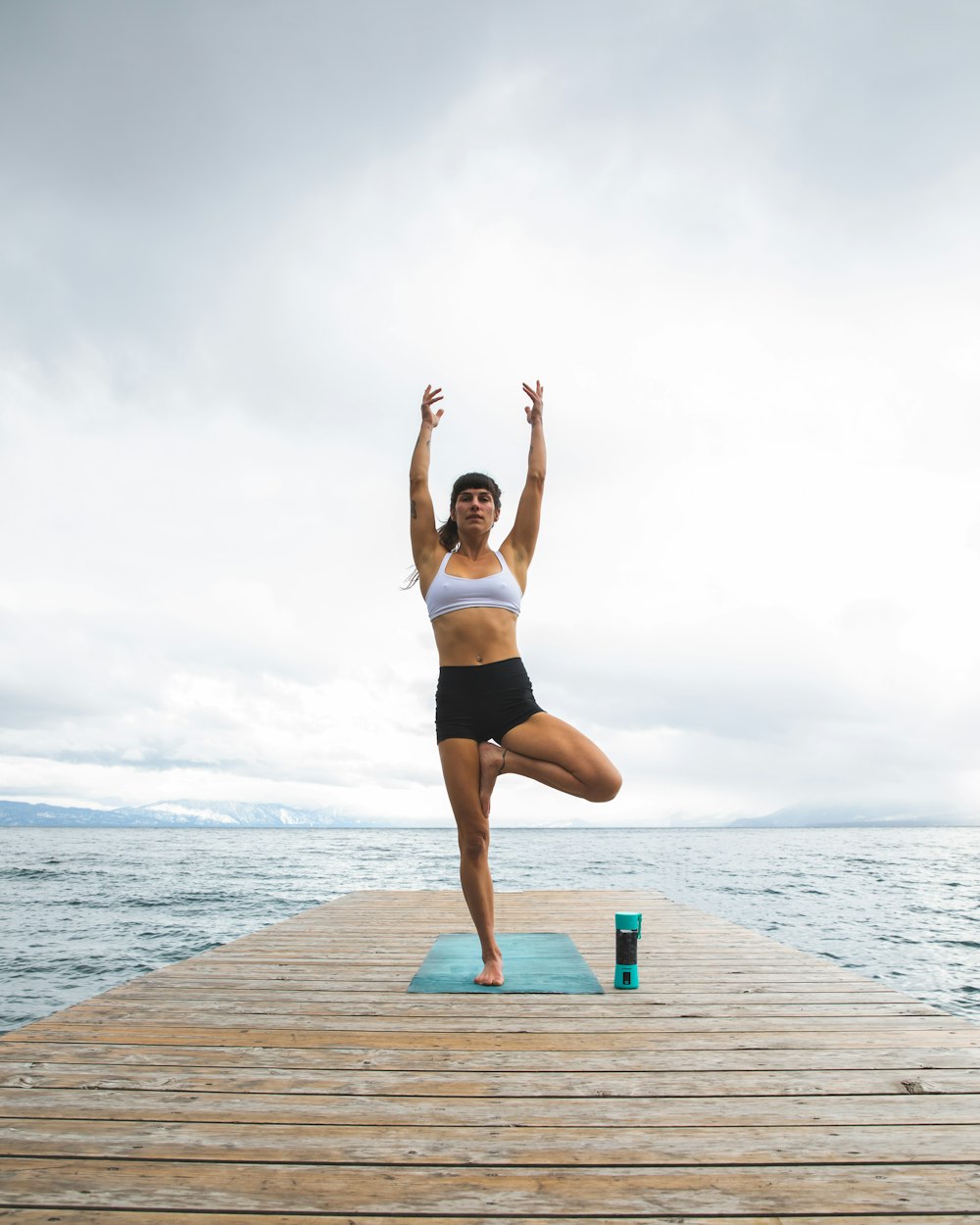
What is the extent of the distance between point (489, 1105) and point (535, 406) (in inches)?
140

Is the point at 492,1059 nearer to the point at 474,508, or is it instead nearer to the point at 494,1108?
the point at 494,1108

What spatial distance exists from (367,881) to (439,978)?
61.1 ft

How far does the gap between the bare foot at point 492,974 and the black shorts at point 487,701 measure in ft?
4.23

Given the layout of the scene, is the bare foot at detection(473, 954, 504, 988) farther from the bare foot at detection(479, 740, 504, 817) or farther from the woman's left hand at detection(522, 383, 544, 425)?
the woman's left hand at detection(522, 383, 544, 425)

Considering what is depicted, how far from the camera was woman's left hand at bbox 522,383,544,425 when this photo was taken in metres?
4.57

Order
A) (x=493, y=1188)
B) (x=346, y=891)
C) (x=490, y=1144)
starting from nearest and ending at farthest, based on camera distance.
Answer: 1. (x=493, y=1188)
2. (x=490, y=1144)
3. (x=346, y=891)

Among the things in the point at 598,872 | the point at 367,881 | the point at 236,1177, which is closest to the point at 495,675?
the point at 236,1177

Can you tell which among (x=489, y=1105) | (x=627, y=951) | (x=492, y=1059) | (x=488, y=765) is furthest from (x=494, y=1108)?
(x=627, y=951)

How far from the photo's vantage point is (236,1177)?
1938 mm

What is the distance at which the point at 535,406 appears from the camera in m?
4.60

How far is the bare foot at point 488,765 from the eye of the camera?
12.9 ft

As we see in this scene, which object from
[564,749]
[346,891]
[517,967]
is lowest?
[346,891]

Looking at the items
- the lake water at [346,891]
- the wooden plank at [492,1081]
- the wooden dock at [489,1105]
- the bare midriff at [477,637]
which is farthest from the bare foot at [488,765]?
the lake water at [346,891]

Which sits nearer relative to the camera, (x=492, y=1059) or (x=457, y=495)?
(x=492, y=1059)
